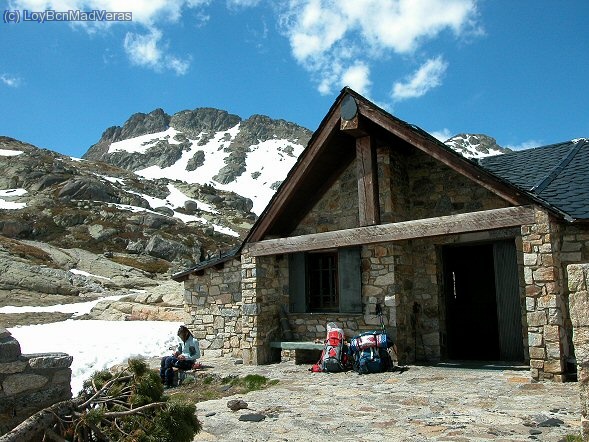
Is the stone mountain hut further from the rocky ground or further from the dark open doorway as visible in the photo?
the rocky ground

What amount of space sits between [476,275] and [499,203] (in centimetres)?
273

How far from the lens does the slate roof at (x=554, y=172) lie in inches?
319

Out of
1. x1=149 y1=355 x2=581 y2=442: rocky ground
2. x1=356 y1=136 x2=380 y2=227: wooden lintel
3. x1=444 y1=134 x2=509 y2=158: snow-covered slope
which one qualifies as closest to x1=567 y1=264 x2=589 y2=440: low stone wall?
x1=149 y1=355 x2=581 y2=442: rocky ground

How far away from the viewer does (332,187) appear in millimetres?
11445

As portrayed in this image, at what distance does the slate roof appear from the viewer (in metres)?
8.10

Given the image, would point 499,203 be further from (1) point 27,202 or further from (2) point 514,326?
(1) point 27,202

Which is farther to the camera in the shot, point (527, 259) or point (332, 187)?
point (332, 187)

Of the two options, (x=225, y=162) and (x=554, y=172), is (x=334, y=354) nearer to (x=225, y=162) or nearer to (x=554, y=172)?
(x=554, y=172)

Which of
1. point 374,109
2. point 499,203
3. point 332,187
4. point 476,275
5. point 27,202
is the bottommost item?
point 476,275

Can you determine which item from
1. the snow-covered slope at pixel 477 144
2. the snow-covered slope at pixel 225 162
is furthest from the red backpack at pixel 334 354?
the snow-covered slope at pixel 477 144

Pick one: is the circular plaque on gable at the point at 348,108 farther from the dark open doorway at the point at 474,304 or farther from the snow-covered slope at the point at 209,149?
the snow-covered slope at the point at 209,149

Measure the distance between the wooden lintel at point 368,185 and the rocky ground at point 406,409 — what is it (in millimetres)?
2870

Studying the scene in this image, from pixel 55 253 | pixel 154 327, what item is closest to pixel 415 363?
pixel 154 327

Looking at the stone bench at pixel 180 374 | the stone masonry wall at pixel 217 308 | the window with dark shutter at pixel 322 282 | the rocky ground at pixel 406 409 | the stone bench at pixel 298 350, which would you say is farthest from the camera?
the stone masonry wall at pixel 217 308
